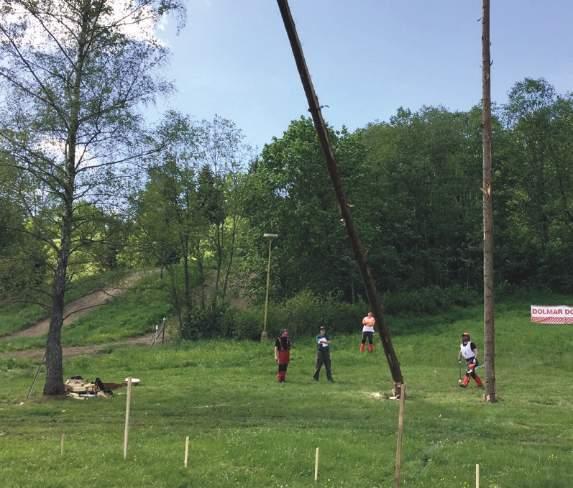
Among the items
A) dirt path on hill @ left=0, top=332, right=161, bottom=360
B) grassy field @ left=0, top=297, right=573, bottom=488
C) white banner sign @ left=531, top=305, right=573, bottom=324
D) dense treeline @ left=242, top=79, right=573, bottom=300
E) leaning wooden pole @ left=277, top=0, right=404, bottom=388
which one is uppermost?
dense treeline @ left=242, top=79, right=573, bottom=300

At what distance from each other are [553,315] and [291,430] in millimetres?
25662

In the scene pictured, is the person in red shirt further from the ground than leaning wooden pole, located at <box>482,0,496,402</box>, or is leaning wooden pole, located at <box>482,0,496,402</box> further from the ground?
leaning wooden pole, located at <box>482,0,496,402</box>

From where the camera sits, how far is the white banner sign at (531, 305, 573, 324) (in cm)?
3234

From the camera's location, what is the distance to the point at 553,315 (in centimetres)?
3259

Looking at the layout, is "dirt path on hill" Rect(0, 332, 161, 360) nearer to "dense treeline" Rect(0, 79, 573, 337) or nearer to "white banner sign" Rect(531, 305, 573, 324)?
"dense treeline" Rect(0, 79, 573, 337)

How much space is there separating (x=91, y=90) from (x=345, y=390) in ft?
39.1

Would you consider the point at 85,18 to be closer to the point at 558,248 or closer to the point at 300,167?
the point at 300,167

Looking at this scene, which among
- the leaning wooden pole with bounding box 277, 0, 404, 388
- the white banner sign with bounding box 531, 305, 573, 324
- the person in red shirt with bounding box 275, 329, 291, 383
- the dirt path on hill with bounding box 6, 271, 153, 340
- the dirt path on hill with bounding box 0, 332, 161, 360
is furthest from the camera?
the white banner sign with bounding box 531, 305, 573, 324

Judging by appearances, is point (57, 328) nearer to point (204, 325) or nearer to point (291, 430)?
point (291, 430)

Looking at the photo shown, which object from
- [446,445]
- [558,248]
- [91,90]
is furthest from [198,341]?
[558,248]

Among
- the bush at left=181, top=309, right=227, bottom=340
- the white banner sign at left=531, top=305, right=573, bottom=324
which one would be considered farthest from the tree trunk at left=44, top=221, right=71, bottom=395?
the white banner sign at left=531, top=305, right=573, bottom=324

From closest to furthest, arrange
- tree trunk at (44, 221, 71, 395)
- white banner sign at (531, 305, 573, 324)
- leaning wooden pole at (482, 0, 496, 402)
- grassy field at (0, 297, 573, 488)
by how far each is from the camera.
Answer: grassy field at (0, 297, 573, 488) < leaning wooden pole at (482, 0, 496, 402) < tree trunk at (44, 221, 71, 395) < white banner sign at (531, 305, 573, 324)

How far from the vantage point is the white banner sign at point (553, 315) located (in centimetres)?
3234

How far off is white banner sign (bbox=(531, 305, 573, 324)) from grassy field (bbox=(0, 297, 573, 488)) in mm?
9443
